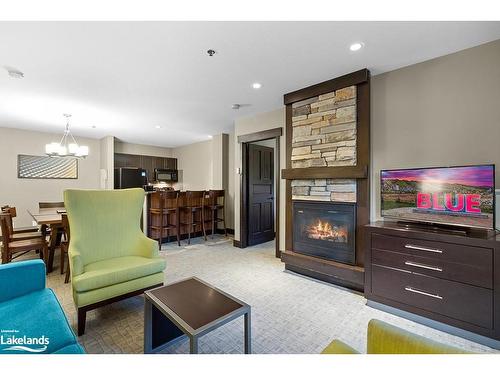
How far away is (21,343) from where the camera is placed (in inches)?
44.8

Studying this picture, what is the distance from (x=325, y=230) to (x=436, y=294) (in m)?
1.27

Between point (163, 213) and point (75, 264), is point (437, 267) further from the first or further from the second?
point (163, 213)

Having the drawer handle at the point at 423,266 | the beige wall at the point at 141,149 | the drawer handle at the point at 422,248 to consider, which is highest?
the beige wall at the point at 141,149

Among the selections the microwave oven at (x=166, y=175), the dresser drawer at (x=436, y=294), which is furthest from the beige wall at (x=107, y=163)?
the dresser drawer at (x=436, y=294)

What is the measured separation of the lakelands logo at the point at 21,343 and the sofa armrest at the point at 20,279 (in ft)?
1.60

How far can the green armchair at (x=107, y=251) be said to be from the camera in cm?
201

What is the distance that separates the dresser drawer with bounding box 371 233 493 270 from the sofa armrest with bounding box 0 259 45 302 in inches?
112

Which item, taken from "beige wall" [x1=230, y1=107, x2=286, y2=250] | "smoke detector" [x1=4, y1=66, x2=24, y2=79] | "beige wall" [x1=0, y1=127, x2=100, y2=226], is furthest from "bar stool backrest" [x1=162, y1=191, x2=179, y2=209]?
"beige wall" [x1=0, y1=127, x2=100, y2=226]

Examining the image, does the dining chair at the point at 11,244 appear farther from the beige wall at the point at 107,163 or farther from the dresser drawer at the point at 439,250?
the dresser drawer at the point at 439,250

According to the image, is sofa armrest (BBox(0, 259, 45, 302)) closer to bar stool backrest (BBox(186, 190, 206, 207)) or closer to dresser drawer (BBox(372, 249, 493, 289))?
dresser drawer (BBox(372, 249, 493, 289))

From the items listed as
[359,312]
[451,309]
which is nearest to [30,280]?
[359,312]

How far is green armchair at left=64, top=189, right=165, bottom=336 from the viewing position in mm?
2012
